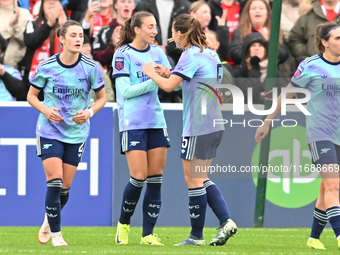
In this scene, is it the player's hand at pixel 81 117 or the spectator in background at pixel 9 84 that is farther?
A: the spectator in background at pixel 9 84

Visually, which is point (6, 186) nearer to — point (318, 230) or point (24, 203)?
point (24, 203)

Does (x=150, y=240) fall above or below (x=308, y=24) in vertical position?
below

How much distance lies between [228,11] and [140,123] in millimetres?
4417

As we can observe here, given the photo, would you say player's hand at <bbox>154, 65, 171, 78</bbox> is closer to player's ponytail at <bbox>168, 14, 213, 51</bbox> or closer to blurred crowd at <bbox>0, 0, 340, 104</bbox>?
player's ponytail at <bbox>168, 14, 213, 51</bbox>

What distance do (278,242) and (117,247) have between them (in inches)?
76.9

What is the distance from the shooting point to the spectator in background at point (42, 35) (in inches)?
350

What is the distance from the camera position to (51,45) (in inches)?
355

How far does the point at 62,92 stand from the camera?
19.0 feet

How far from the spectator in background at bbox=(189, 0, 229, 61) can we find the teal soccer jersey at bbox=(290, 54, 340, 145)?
12.4 ft

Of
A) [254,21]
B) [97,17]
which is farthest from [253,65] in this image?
[97,17]

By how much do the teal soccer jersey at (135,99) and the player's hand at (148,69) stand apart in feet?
0.96

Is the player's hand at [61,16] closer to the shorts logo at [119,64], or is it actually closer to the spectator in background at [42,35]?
the spectator in background at [42,35]

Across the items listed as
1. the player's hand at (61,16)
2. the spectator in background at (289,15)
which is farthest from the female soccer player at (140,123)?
the spectator in background at (289,15)

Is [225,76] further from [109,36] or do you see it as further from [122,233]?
[122,233]
